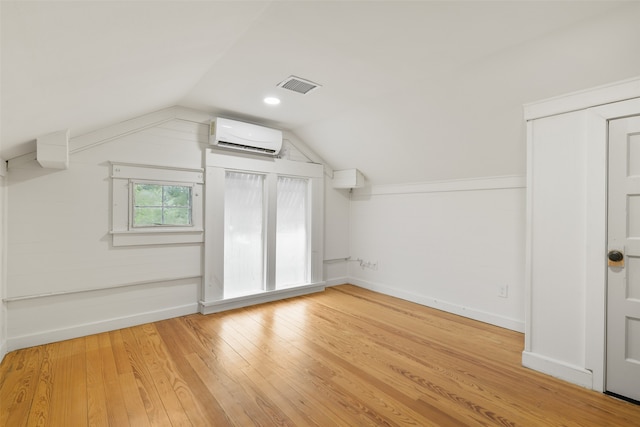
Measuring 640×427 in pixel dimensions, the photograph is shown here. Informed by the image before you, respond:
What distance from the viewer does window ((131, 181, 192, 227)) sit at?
10.8 ft

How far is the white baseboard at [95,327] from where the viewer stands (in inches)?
107

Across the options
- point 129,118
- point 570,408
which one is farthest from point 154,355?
point 570,408

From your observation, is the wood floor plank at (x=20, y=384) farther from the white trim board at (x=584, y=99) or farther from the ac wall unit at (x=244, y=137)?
the white trim board at (x=584, y=99)

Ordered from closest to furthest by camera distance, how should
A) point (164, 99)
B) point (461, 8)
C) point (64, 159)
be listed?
1. point (461, 8)
2. point (64, 159)
3. point (164, 99)

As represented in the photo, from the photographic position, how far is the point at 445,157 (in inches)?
139

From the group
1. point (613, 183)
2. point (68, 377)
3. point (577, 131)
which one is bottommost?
point (68, 377)

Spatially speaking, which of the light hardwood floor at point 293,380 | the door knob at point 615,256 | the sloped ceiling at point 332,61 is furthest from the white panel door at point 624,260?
the sloped ceiling at point 332,61

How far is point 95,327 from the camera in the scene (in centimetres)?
304

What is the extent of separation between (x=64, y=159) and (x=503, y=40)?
3.64 m

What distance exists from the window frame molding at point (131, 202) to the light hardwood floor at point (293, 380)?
3.21 feet

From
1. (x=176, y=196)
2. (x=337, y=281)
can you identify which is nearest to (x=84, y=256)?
(x=176, y=196)

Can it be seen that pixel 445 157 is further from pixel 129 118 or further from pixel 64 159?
pixel 64 159

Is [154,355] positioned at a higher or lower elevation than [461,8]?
lower

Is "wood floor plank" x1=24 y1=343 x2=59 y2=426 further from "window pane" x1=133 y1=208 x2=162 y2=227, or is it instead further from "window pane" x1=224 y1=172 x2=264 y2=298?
"window pane" x1=224 y1=172 x2=264 y2=298
